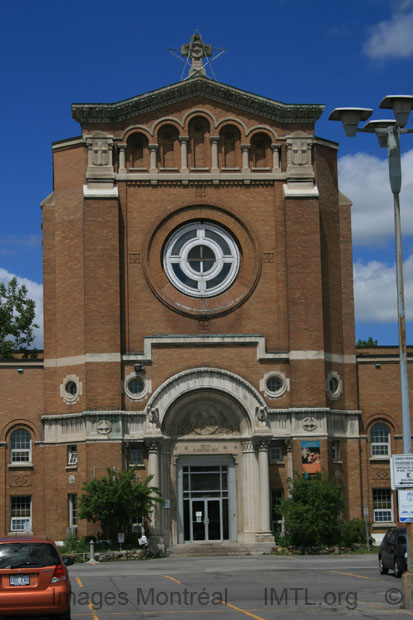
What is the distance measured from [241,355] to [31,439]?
10781 mm

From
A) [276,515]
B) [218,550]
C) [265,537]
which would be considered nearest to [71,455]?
[218,550]

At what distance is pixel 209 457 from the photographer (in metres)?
49.4

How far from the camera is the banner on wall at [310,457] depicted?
48375mm

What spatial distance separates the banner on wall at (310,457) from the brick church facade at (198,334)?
0.07 m

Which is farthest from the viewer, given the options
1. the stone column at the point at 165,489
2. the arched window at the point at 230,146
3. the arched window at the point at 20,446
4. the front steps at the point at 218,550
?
the arched window at the point at 230,146

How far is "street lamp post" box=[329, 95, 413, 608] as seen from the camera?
21.0 m

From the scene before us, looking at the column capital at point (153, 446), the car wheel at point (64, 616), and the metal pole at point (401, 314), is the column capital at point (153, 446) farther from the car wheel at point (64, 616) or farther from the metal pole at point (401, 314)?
the car wheel at point (64, 616)

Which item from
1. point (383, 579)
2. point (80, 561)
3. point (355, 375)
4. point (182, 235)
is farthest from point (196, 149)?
point (383, 579)

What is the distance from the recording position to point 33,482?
49656mm

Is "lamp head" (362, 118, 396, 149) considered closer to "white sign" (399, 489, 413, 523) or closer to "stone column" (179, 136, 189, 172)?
"white sign" (399, 489, 413, 523)

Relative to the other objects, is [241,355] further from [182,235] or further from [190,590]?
[190,590]

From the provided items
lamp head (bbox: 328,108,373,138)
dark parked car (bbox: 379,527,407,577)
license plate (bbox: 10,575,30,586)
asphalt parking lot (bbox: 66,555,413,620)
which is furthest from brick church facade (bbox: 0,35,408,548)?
license plate (bbox: 10,575,30,586)

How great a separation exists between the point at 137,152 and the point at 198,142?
3.06 metres

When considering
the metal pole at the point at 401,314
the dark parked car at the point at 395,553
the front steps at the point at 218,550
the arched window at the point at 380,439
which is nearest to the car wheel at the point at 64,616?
the metal pole at the point at 401,314
